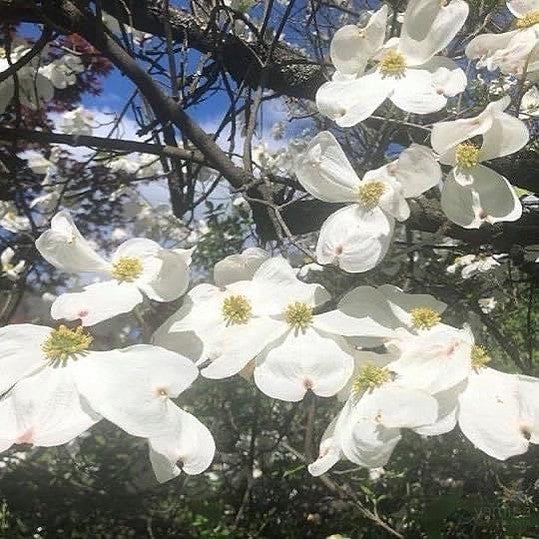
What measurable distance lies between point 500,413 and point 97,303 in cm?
30

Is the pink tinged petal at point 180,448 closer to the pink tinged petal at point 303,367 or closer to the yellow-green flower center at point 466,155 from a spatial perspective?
the pink tinged petal at point 303,367

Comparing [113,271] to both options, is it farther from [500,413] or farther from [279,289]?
[500,413]

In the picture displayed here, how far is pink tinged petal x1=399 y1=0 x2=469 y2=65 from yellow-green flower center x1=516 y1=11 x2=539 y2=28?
70 millimetres

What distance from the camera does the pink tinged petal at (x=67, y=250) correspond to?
0.62 m

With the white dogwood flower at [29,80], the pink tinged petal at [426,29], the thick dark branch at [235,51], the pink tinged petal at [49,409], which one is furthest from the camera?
the thick dark branch at [235,51]

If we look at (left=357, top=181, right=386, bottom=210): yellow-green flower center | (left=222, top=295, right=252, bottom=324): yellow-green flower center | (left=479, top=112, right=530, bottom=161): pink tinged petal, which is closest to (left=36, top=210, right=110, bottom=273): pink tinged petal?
(left=222, top=295, right=252, bottom=324): yellow-green flower center

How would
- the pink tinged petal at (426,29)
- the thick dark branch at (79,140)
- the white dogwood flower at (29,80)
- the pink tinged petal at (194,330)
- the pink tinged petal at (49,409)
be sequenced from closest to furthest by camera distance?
1. the pink tinged petal at (49,409)
2. the pink tinged petal at (194,330)
3. the pink tinged petal at (426,29)
4. the thick dark branch at (79,140)
5. the white dogwood flower at (29,80)

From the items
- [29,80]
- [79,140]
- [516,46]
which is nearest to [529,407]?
[516,46]

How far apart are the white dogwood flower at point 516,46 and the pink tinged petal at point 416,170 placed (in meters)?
0.16

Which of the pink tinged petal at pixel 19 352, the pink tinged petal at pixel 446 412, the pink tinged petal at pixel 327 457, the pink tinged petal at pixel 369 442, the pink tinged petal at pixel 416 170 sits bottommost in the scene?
the pink tinged petal at pixel 327 457

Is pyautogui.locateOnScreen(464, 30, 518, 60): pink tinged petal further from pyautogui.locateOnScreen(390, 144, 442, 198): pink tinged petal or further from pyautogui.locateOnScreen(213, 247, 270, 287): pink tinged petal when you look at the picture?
pyautogui.locateOnScreen(213, 247, 270, 287): pink tinged petal

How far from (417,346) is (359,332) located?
0.04m

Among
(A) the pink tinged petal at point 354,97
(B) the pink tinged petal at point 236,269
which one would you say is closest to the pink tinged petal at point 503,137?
(A) the pink tinged petal at point 354,97

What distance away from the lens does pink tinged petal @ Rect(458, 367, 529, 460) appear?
531mm
